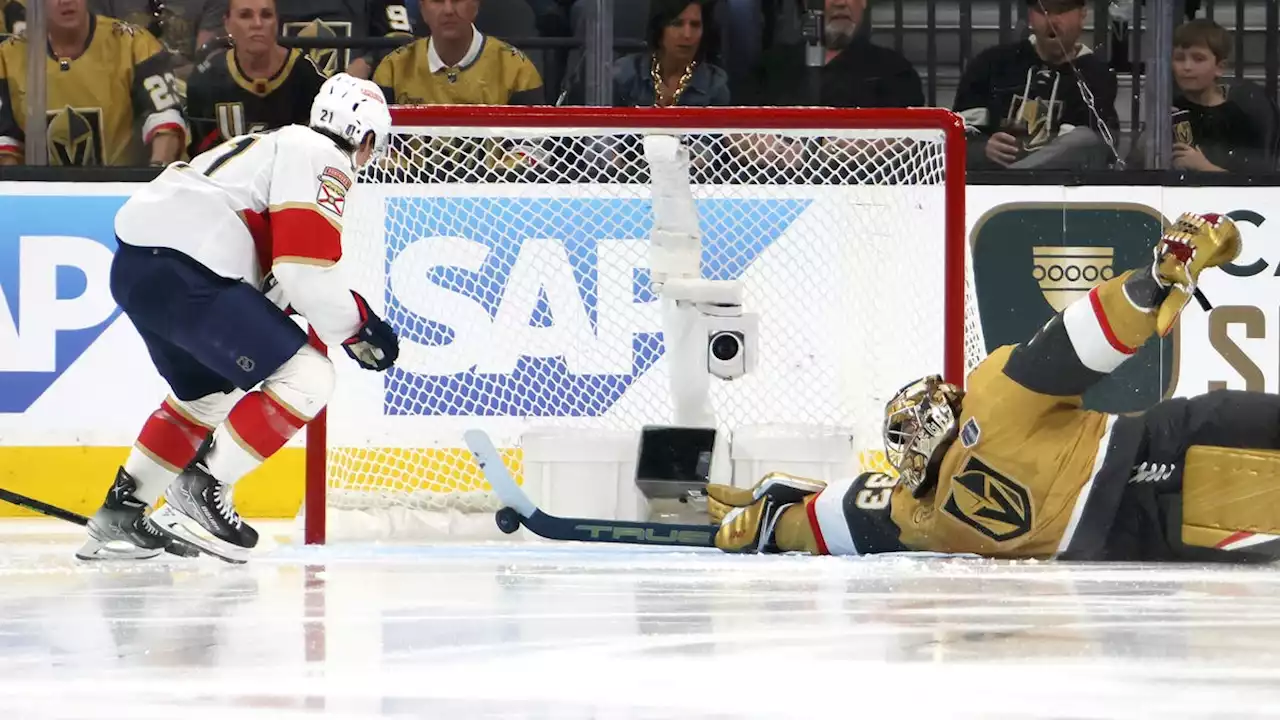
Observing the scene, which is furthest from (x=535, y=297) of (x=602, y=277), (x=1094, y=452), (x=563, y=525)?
(x=1094, y=452)

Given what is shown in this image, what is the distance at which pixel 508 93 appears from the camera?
4711mm

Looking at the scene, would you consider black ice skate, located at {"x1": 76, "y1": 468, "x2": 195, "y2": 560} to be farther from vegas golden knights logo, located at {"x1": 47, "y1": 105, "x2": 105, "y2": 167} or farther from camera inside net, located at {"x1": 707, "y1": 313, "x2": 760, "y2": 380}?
vegas golden knights logo, located at {"x1": 47, "y1": 105, "x2": 105, "y2": 167}

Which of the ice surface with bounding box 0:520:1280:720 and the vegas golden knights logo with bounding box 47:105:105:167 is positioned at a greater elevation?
the vegas golden knights logo with bounding box 47:105:105:167

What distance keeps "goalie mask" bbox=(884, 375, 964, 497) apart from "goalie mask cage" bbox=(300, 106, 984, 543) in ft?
2.13

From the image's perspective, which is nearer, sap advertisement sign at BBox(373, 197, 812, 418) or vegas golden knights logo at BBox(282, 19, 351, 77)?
sap advertisement sign at BBox(373, 197, 812, 418)

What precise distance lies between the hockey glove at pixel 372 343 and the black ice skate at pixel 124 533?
1.63ft

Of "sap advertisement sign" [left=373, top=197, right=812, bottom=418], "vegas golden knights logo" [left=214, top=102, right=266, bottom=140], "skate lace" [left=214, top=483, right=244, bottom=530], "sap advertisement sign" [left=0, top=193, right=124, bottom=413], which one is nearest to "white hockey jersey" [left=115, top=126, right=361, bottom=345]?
"skate lace" [left=214, top=483, right=244, bottom=530]

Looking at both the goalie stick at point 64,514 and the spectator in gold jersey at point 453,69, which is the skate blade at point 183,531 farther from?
the spectator in gold jersey at point 453,69

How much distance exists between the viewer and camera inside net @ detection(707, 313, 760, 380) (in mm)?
3561

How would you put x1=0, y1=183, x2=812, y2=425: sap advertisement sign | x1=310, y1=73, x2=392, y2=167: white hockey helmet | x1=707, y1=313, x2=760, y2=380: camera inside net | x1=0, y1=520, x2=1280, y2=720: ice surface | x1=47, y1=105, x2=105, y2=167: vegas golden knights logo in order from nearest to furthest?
x1=0, y1=520, x2=1280, y2=720: ice surface
x1=310, y1=73, x2=392, y2=167: white hockey helmet
x1=707, y1=313, x2=760, y2=380: camera inside net
x1=0, y1=183, x2=812, y2=425: sap advertisement sign
x1=47, y1=105, x2=105, y2=167: vegas golden knights logo

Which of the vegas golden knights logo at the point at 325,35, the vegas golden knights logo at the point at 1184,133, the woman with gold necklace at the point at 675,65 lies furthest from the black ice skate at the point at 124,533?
the vegas golden knights logo at the point at 1184,133

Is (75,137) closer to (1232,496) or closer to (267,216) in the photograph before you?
(267,216)

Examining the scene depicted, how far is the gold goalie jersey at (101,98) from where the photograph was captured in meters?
4.64

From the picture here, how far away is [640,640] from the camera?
75.0 inches
